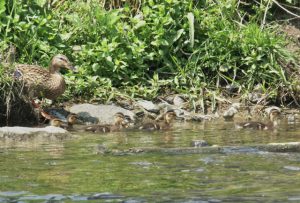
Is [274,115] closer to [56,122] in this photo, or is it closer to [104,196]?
[56,122]

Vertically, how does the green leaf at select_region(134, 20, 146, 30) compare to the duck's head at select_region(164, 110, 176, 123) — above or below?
above

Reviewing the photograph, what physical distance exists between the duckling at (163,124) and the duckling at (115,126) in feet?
0.87

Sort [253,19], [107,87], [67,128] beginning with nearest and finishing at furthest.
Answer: [67,128] → [107,87] → [253,19]

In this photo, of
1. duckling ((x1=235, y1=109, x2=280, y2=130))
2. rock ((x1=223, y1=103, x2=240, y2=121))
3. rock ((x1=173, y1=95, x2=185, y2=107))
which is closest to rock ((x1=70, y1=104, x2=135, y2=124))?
rock ((x1=173, y1=95, x2=185, y2=107))

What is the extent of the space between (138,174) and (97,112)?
467 centimetres

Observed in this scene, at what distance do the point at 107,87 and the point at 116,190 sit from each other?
5.80 m

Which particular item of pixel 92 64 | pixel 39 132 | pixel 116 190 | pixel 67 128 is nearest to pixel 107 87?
pixel 92 64

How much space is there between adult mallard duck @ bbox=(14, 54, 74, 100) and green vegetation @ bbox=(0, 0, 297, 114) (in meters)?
0.46

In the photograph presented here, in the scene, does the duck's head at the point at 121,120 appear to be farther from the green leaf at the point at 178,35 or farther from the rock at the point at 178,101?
the green leaf at the point at 178,35

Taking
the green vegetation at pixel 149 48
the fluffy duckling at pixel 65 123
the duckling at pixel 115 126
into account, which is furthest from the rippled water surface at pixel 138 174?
the green vegetation at pixel 149 48

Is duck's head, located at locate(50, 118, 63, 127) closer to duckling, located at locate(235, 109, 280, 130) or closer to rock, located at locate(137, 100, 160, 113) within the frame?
rock, located at locate(137, 100, 160, 113)

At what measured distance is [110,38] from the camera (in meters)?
13.7

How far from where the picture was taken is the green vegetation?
13305 millimetres

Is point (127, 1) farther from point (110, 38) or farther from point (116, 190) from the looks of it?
point (116, 190)
